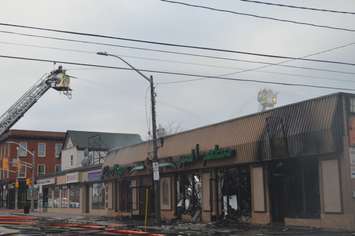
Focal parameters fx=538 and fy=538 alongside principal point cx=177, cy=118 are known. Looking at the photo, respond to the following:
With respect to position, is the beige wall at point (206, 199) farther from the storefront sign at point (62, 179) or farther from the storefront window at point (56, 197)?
the storefront window at point (56, 197)

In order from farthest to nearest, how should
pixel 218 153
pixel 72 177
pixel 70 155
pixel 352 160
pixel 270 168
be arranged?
1. pixel 70 155
2. pixel 72 177
3. pixel 218 153
4. pixel 270 168
5. pixel 352 160

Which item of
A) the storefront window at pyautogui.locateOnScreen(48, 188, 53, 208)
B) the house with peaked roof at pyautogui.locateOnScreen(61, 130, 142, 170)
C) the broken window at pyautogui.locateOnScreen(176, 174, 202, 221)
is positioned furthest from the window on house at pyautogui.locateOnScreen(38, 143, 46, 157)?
the broken window at pyautogui.locateOnScreen(176, 174, 202, 221)

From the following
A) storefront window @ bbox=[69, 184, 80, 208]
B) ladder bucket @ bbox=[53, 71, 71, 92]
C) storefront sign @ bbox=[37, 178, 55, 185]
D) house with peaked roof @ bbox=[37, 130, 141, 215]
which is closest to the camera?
ladder bucket @ bbox=[53, 71, 71, 92]

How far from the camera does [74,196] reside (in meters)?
53.6

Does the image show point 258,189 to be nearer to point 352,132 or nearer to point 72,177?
point 352,132

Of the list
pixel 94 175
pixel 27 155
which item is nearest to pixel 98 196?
pixel 94 175

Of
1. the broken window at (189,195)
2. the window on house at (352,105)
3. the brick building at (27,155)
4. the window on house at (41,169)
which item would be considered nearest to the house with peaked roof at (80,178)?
the broken window at (189,195)

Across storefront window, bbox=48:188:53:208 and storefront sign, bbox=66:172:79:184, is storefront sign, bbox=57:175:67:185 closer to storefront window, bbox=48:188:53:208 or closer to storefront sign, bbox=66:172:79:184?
storefront sign, bbox=66:172:79:184

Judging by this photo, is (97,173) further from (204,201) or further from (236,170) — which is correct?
(236,170)

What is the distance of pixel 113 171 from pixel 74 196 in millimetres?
12741

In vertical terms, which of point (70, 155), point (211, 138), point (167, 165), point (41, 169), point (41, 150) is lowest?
point (167, 165)

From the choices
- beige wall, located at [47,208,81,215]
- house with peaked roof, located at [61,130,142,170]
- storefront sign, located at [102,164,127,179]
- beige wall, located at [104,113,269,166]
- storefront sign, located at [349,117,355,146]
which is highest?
house with peaked roof, located at [61,130,142,170]

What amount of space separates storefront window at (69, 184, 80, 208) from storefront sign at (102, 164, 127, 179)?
904 cm

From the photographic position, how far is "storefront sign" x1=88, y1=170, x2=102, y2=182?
4612 cm
